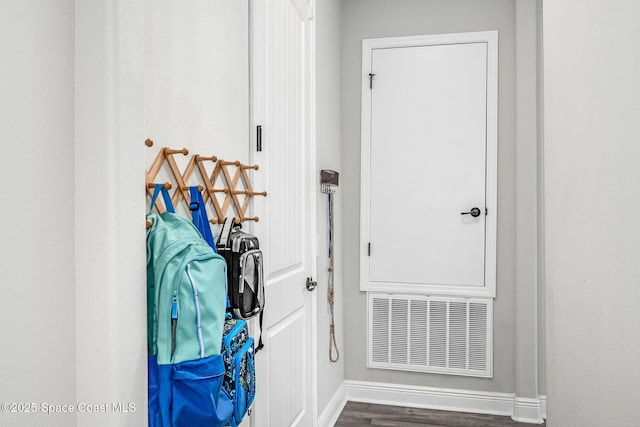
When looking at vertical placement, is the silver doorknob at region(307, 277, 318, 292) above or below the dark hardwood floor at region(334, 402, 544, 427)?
above

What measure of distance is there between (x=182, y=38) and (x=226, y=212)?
0.56m

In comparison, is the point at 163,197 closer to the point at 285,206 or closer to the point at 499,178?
the point at 285,206

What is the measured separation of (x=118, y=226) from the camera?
1.01 meters

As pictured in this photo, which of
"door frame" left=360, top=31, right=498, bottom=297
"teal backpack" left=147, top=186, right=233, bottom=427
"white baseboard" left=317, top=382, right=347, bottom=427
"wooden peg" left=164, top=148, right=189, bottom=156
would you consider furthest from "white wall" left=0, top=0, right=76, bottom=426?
"door frame" left=360, top=31, right=498, bottom=297

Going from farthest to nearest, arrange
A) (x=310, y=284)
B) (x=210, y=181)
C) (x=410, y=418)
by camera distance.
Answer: (x=410, y=418) < (x=310, y=284) < (x=210, y=181)

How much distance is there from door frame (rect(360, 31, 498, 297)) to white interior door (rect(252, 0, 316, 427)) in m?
0.96

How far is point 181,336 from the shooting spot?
112 centimetres

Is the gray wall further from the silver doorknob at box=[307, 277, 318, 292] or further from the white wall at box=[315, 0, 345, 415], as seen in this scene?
the silver doorknob at box=[307, 277, 318, 292]

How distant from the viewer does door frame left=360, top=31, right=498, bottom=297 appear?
3.36 m

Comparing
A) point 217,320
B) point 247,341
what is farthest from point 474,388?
point 217,320

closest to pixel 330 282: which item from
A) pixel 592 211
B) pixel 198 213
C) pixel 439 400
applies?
pixel 439 400

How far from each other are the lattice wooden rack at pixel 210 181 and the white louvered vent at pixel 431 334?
1.96 meters

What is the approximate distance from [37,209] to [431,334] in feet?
9.81

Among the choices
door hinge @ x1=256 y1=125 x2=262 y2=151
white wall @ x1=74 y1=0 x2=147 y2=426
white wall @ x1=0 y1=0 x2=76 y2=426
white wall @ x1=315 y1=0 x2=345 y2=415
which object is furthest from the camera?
white wall @ x1=315 y1=0 x2=345 y2=415
